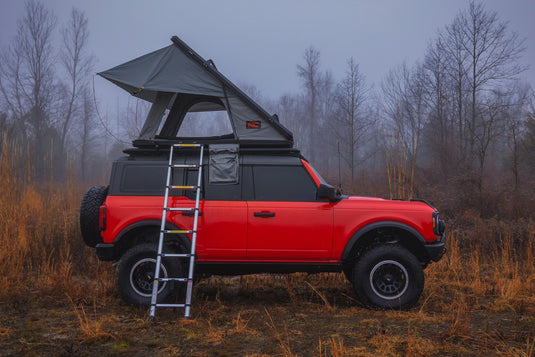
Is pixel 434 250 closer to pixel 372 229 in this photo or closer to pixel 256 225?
pixel 372 229

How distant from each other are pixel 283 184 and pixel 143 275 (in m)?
2.19

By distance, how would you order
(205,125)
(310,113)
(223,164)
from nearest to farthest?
(223,164), (205,125), (310,113)

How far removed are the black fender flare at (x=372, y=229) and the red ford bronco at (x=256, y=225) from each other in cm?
1

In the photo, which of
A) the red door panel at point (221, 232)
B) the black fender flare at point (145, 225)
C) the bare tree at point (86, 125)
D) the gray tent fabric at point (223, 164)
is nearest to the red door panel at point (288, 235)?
the red door panel at point (221, 232)

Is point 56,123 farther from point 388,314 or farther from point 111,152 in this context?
point 388,314

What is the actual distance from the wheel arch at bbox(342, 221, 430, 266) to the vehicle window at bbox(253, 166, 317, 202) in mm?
780

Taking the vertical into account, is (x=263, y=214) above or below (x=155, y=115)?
below

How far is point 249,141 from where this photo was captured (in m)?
5.48

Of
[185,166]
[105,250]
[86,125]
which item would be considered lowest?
[105,250]

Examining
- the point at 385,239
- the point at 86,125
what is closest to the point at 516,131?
the point at 385,239

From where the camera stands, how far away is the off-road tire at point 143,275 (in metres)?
4.93

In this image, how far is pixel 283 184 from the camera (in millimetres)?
5223

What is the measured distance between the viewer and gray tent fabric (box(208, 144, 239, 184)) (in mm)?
Answer: 5168

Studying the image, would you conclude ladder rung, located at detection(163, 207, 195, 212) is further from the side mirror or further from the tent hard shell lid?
the side mirror
